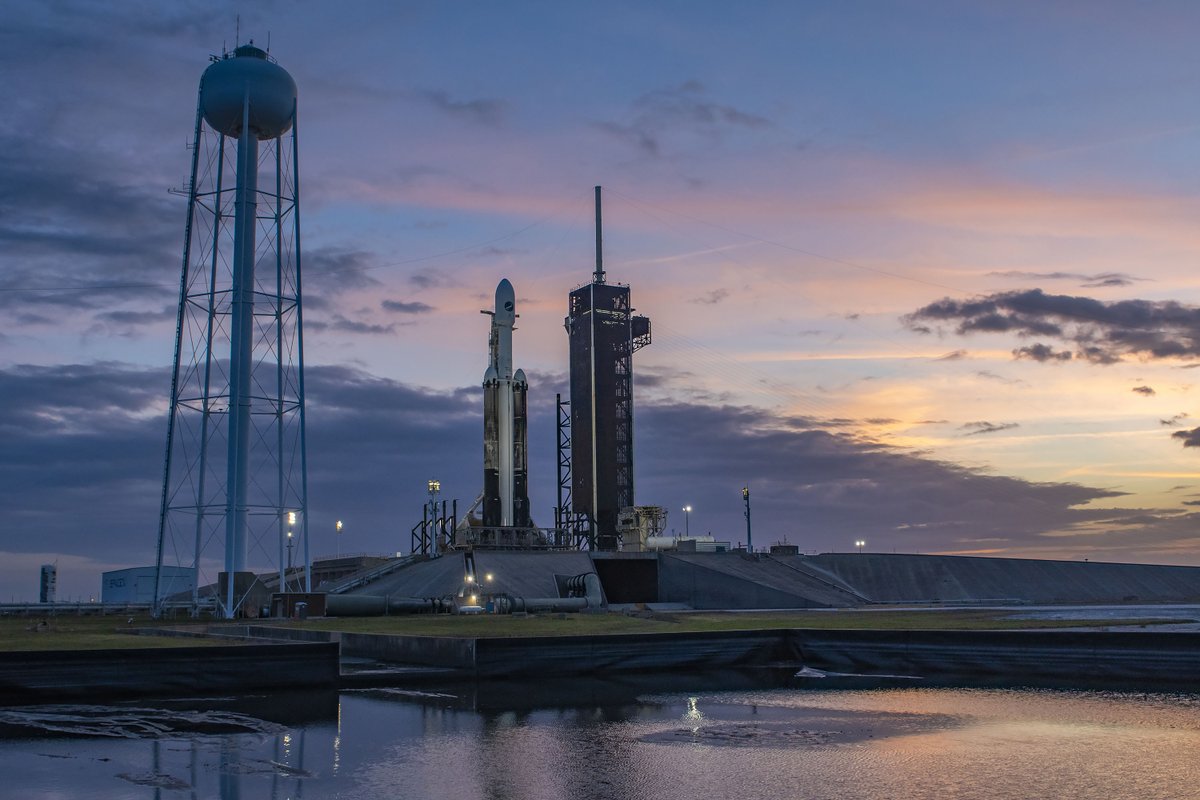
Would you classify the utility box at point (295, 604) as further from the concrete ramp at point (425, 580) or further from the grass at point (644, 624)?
the concrete ramp at point (425, 580)

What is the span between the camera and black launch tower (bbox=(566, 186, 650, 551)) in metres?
104

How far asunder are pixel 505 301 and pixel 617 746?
73763 mm

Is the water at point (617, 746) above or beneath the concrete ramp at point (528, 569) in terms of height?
beneath

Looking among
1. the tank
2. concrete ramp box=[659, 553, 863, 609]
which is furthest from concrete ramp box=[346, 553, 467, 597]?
the tank

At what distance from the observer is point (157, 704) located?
2758 cm

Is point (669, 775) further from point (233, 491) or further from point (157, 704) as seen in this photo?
A: point (233, 491)

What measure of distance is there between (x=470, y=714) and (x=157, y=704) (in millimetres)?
7869

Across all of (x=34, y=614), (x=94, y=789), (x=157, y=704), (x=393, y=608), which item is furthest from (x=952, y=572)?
(x=94, y=789)

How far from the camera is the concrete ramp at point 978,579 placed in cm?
8750

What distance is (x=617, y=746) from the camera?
22.0 meters

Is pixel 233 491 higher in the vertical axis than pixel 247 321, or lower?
lower

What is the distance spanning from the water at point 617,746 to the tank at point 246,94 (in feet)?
145

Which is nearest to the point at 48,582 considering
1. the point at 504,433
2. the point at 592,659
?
the point at 504,433

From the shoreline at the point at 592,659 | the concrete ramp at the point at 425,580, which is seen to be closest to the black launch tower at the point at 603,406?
the concrete ramp at the point at 425,580
